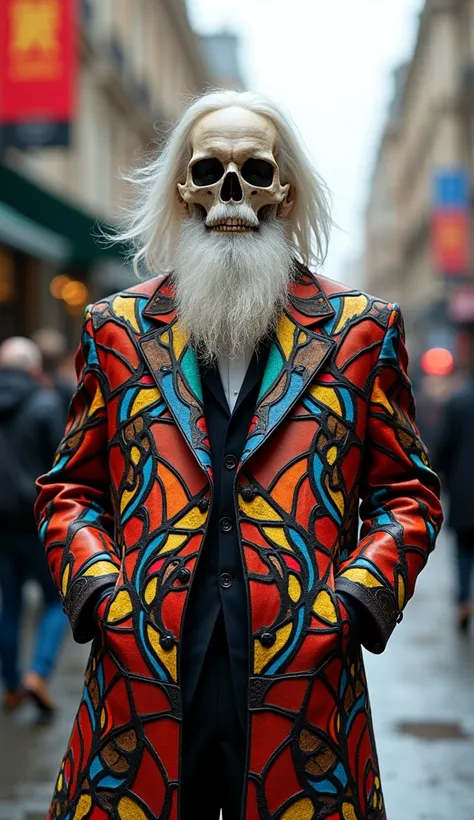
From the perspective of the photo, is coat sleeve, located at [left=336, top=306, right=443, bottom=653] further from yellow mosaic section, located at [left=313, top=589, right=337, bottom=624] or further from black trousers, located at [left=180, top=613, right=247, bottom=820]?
black trousers, located at [left=180, top=613, right=247, bottom=820]

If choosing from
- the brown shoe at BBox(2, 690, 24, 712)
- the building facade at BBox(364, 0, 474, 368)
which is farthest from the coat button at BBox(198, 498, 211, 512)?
the building facade at BBox(364, 0, 474, 368)

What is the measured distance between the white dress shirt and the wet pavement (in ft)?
9.49

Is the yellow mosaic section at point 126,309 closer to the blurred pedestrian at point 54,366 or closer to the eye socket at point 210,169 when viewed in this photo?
the eye socket at point 210,169

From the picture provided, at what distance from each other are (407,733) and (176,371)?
13.8 ft

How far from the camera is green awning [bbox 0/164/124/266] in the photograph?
14223 mm

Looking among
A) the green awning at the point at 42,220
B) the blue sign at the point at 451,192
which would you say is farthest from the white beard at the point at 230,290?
the blue sign at the point at 451,192

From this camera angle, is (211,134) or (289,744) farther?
(211,134)

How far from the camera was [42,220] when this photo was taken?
16531 millimetres

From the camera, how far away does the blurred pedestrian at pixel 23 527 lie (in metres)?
6.92

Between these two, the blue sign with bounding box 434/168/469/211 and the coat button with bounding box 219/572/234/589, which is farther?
the blue sign with bounding box 434/168/469/211

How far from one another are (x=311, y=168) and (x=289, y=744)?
1.34 metres

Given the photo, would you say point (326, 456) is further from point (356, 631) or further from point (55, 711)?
point (55, 711)

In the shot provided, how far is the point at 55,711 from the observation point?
22.1ft

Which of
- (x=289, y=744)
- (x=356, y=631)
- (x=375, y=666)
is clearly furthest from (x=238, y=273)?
(x=375, y=666)
